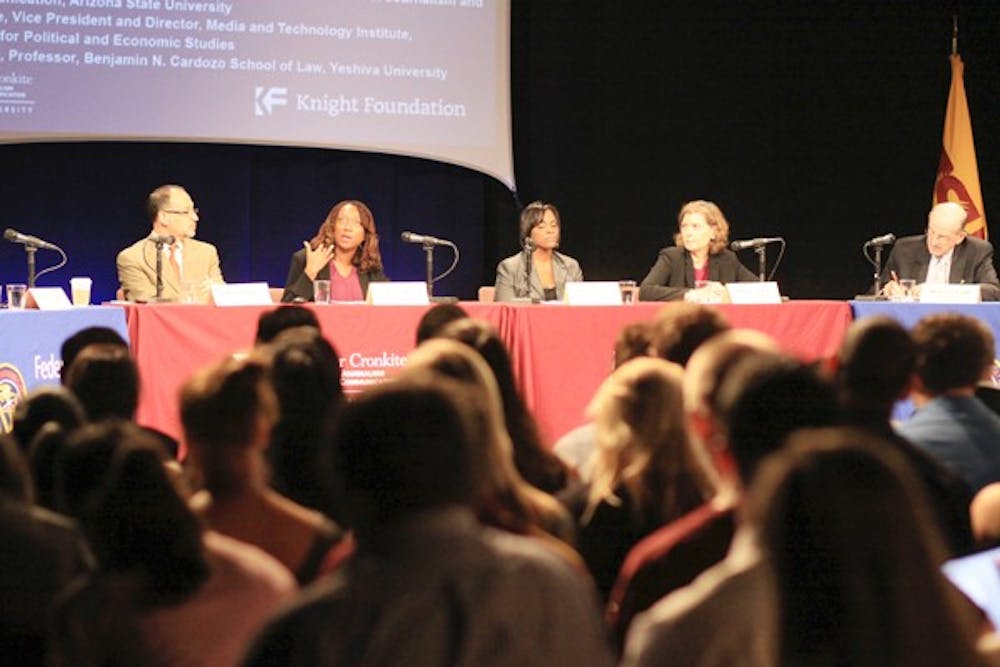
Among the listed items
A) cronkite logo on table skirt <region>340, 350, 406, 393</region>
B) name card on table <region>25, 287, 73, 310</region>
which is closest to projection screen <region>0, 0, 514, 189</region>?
name card on table <region>25, 287, 73, 310</region>

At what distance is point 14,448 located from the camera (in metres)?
1.71

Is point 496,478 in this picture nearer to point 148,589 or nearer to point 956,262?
point 148,589

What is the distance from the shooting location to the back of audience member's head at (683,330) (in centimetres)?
300

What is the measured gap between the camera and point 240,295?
581 centimetres

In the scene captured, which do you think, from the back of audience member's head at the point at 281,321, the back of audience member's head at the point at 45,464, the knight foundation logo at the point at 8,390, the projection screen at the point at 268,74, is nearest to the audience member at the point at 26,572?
the back of audience member's head at the point at 45,464

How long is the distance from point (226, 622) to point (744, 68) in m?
7.75

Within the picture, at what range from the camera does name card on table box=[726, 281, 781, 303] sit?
6066 millimetres

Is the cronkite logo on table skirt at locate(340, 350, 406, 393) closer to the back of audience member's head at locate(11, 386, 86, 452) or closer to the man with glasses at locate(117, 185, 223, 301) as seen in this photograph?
the man with glasses at locate(117, 185, 223, 301)

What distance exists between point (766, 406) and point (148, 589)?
70 cm

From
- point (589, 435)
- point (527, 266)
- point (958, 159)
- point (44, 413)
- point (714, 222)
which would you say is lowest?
point (589, 435)

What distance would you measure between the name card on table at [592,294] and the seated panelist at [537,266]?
2.94 ft

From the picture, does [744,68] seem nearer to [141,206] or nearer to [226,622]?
[141,206]

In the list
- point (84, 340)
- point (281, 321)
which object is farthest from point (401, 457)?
point (281, 321)

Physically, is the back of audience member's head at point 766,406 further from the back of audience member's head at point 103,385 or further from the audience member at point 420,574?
the back of audience member's head at point 103,385
